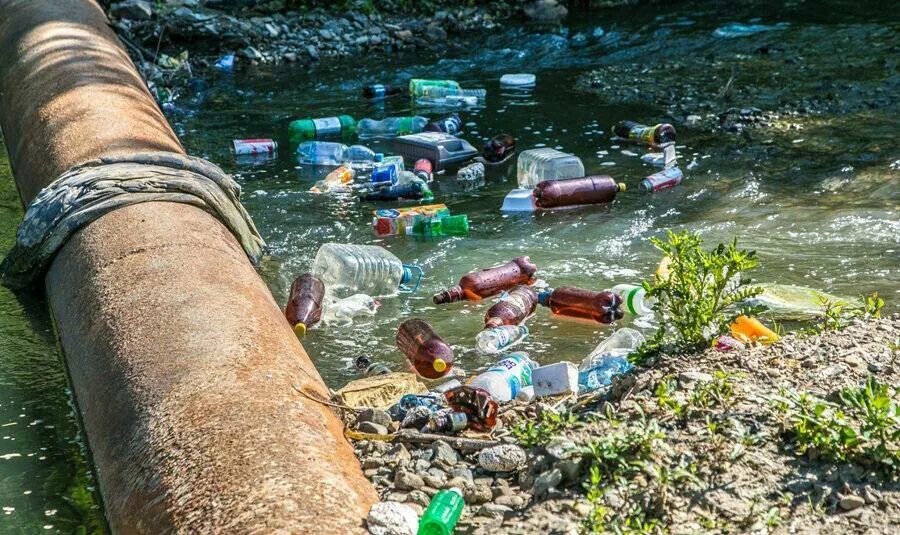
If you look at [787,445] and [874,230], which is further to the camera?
[874,230]

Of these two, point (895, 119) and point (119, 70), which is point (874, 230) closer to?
point (895, 119)

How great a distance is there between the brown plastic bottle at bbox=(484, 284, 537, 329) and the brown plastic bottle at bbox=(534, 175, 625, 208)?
1.51 meters

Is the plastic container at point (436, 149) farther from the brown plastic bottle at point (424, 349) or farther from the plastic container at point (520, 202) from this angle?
the brown plastic bottle at point (424, 349)

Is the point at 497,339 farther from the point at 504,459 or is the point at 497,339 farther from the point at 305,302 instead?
the point at 504,459

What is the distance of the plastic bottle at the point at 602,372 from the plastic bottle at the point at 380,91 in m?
5.87

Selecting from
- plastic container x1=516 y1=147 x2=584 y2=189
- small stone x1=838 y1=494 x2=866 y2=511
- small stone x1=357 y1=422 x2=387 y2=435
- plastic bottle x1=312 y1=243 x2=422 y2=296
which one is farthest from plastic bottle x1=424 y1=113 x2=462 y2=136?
small stone x1=838 y1=494 x2=866 y2=511

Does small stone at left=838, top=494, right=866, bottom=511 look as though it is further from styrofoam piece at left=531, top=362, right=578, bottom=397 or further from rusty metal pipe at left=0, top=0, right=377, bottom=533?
styrofoam piece at left=531, top=362, right=578, bottom=397

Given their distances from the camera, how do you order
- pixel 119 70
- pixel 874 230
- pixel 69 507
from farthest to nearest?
1. pixel 119 70
2. pixel 874 230
3. pixel 69 507

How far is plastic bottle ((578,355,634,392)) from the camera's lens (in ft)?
13.3

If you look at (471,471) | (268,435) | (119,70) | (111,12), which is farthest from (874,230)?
(111,12)

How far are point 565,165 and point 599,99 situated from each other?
241 centimetres

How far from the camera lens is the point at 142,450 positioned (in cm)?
296

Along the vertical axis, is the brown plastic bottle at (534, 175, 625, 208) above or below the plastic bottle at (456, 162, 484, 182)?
above

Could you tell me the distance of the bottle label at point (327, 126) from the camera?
8383mm
